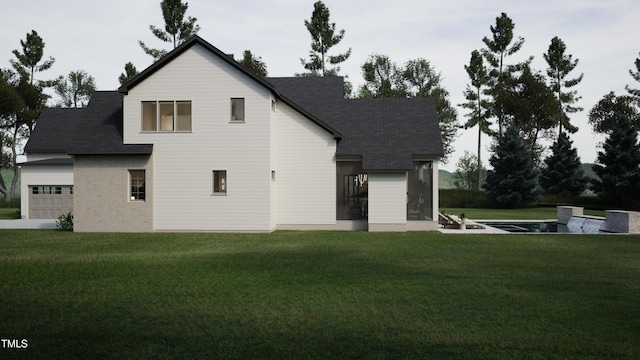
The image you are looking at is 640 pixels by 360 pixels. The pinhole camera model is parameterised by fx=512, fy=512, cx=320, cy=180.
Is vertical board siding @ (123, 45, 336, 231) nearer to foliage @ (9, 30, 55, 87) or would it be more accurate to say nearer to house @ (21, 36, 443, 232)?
house @ (21, 36, 443, 232)

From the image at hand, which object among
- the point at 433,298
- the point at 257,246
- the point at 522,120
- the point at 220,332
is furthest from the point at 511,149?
the point at 220,332

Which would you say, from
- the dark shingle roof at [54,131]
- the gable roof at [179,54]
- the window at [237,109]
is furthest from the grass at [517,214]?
the dark shingle roof at [54,131]

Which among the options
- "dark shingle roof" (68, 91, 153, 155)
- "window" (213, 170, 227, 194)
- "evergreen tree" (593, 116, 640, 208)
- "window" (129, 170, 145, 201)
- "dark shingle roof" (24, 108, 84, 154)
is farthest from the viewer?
"evergreen tree" (593, 116, 640, 208)

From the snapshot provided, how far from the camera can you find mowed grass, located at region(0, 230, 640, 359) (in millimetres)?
6906

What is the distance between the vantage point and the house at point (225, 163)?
22656 millimetres

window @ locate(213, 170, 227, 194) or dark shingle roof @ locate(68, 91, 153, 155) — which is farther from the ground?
dark shingle roof @ locate(68, 91, 153, 155)

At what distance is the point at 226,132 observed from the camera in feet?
74.6

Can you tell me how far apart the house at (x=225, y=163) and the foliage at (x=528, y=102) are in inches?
1560

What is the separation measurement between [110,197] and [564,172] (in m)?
43.0

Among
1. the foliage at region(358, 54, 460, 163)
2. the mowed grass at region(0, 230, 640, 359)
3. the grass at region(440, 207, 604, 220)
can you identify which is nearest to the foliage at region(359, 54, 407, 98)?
the foliage at region(358, 54, 460, 163)

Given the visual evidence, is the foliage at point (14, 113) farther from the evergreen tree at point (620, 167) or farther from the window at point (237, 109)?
the evergreen tree at point (620, 167)

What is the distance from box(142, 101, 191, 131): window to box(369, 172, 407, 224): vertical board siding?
8793mm

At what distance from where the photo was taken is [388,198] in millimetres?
23391

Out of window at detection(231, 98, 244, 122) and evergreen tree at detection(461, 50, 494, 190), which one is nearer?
window at detection(231, 98, 244, 122)
